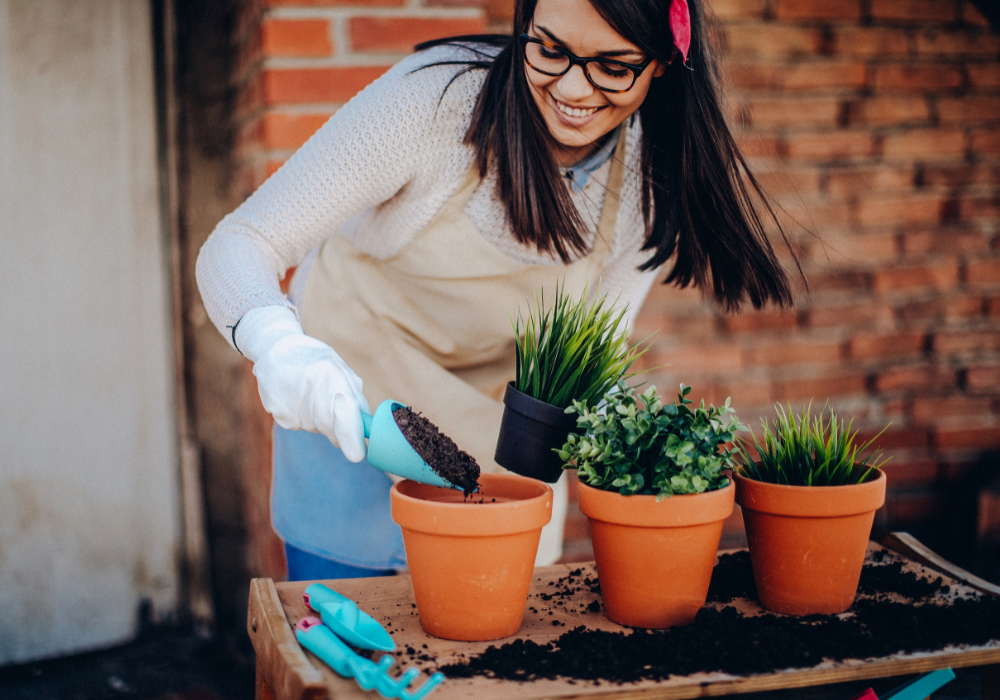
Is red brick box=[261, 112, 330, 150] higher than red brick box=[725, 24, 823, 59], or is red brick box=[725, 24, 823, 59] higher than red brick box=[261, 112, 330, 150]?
red brick box=[725, 24, 823, 59]

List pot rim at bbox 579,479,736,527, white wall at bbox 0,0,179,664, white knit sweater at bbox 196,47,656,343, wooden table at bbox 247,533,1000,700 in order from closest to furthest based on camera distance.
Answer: wooden table at bbox 247,533,1000,700 < pot rim at bbox 579,479,736,527 < white knit sweater at bbox 196,47,656,343 < white wall at bbox 0,0,179,664

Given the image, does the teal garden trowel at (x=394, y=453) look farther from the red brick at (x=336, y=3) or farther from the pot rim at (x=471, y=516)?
the red brick at (x=336, y=3)

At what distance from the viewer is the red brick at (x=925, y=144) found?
2100mm

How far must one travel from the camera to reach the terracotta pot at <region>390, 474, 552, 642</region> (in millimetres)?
850

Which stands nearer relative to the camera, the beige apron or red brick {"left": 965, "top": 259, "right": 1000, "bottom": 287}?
the beige apron

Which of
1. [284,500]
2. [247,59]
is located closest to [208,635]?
[284,500]

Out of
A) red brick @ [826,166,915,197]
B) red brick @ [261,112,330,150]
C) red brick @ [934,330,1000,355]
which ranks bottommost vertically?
red brick @ [934,330,1000,355]

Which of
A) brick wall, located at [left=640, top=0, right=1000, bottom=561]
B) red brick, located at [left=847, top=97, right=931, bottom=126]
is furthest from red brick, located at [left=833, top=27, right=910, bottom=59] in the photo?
red brick, located at [left=847, top=97, right=931, bottom=126]

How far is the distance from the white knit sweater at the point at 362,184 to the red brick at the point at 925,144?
124cm

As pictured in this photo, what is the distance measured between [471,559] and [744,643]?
0.97ft

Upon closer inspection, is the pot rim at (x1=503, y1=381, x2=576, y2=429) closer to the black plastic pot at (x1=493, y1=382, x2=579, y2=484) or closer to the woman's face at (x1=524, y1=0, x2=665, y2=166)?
the black plastic pot at (x1=493, y1=382, x2=579, y2=484)

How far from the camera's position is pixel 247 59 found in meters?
1.84

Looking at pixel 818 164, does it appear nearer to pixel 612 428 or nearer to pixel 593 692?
pixel 612 428

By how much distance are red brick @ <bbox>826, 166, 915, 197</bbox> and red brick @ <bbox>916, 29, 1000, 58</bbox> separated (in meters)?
0.30
